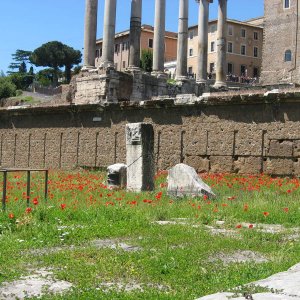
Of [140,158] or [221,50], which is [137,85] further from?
[140,158]

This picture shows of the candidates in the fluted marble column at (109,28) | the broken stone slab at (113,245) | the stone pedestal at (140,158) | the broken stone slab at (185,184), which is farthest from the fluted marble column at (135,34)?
the broken stone slab at (113,245)

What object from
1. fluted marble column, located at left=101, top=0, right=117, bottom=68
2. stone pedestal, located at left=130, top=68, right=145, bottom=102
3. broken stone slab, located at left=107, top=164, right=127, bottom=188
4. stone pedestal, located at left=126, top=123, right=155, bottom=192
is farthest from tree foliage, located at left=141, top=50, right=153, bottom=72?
stone pedestal, located at left=126, top=123, right=155, bottom=192

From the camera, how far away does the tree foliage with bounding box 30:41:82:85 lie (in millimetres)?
84625

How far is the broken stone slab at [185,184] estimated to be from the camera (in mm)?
10508

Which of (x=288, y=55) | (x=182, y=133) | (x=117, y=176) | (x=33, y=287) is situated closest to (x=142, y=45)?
(x=288, y=55)

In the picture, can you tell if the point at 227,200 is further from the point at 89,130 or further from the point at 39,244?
the point at 89,130

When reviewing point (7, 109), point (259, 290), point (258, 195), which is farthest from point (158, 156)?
point (259, 290)

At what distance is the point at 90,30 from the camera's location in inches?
1093

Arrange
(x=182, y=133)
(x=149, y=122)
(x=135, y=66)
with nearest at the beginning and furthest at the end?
(x=182, y=133) → (x=149, y=122) → (x=135, y=66)

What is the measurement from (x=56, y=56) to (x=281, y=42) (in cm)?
3998

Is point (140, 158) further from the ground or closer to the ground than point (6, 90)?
closer to the ground

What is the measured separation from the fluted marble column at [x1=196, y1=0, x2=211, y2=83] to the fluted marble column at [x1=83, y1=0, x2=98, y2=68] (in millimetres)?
7837

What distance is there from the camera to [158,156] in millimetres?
18125

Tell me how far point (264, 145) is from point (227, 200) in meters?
5.72
